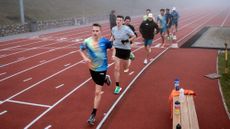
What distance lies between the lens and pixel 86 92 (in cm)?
956

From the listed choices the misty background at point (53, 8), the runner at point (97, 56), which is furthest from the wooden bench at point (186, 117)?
the misty background at point (53, 8)

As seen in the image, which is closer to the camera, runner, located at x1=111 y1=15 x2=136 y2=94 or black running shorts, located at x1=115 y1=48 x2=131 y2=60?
runner, located at x1=111 y1=15 x2=136 y2=94

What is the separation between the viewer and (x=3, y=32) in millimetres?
24375

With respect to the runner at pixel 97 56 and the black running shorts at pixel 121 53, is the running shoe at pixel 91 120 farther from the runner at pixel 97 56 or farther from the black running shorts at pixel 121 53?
the black running shorts at pixel 121 53

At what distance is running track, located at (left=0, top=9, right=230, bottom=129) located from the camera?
7327 mm

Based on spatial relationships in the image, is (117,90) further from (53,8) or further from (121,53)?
(53,8)

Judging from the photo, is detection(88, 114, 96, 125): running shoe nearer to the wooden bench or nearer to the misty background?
the wooden bench

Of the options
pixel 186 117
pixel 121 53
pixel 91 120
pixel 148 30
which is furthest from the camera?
pixel 148 30

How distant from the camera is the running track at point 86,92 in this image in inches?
288

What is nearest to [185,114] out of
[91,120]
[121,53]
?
[91,120]

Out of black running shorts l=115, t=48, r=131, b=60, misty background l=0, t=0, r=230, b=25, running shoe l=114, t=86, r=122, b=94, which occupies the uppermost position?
misty background l=0, t=0, r=230, b=25

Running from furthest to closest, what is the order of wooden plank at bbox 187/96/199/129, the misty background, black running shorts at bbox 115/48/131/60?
the misty background → black running shorts at bbox 115/48/131/60 → wooden plank at bbox 187/96/199/129

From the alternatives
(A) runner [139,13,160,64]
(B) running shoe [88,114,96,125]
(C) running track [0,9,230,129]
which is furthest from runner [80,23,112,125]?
(A) runner [139,13,160,64]

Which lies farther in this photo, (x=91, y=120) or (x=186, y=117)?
(x=91, y=120)
